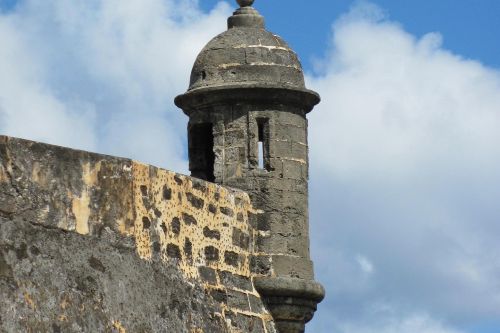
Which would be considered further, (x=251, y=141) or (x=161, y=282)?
(x=251, y=141)

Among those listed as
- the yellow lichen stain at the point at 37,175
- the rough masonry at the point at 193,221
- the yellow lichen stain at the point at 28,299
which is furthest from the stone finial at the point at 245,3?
the yellow lichen stain at the point at 28,299

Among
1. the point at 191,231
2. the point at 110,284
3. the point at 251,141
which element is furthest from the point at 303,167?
the point at 110,284

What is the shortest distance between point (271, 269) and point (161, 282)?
1550 mm

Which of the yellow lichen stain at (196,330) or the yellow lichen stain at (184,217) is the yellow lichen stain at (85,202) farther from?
the yellow lichen stain at (196,330)

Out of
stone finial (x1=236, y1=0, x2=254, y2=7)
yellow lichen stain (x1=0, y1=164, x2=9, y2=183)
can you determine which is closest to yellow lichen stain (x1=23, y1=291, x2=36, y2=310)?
yellow lichen stain (x1=0, y1=164, x2=9, y2=183)

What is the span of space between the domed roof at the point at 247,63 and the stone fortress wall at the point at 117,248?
0.98m

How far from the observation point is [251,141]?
13.0 metres

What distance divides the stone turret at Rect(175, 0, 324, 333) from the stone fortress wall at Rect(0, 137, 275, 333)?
0.68ft

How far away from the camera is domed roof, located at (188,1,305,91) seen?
514 inches

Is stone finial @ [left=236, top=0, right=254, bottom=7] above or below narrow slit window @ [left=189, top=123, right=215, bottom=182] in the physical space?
above

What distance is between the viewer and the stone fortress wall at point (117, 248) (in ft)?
33.4

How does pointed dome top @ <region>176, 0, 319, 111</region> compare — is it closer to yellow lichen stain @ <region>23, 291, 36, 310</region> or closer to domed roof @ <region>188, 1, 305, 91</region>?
domed roof @ <region>188, 1, 305, 91</region>

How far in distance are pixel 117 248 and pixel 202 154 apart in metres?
2.59

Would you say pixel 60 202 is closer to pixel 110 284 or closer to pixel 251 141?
pixel 110 284
